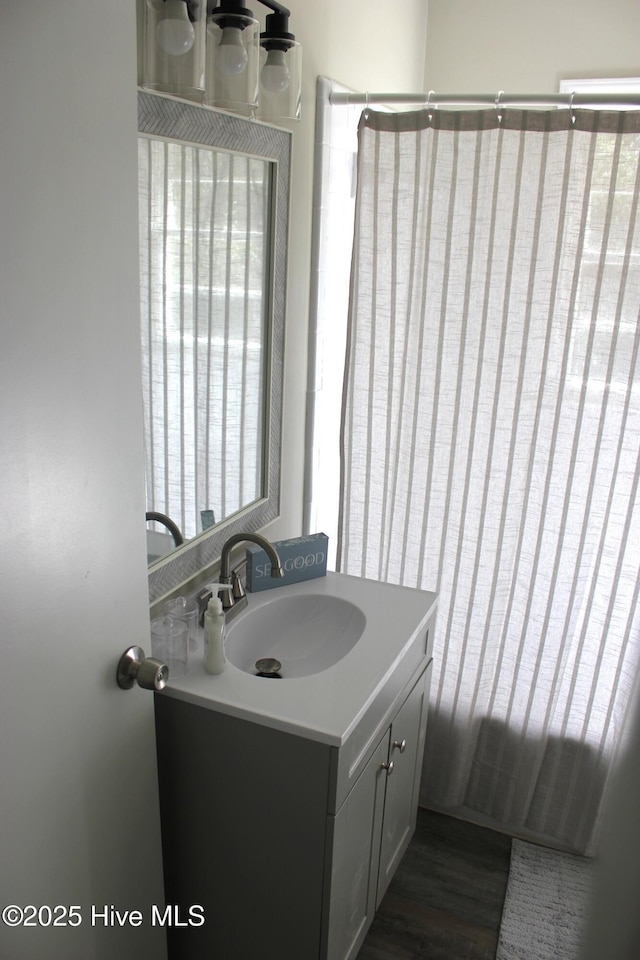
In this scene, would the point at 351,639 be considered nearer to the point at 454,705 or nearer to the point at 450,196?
the point at 454,705

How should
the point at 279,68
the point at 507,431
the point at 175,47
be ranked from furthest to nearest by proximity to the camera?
1. the point at 507,431
2. the point at 279,68
3. the point at 175,47

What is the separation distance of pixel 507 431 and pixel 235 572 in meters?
0.83

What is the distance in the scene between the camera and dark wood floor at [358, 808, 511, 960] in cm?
200

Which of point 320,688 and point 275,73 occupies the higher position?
point 275,73

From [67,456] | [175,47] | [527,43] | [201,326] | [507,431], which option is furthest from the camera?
[527,43]

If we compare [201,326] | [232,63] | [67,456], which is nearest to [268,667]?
[201,326]

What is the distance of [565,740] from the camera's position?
230cm

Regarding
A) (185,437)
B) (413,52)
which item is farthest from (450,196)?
(413,52)

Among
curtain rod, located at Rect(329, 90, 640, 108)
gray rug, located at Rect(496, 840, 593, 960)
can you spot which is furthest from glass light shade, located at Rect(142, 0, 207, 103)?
gray rug, located at Rect(496, 840, 593, 960)

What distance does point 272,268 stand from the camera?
200cm

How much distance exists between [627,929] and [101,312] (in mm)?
1034

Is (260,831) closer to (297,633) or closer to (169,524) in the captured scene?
(297,633)

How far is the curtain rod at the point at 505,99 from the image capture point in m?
1.84

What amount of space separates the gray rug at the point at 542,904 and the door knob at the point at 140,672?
129 centimetres
